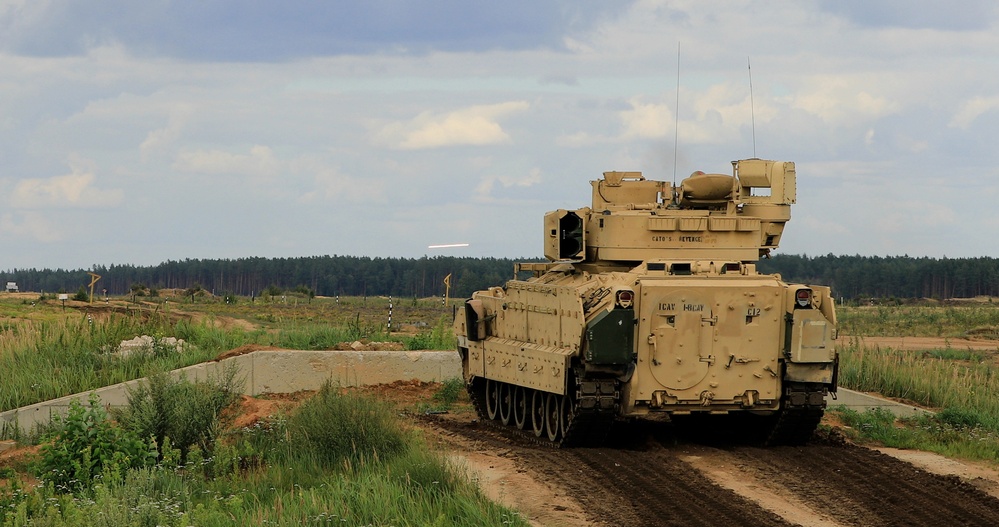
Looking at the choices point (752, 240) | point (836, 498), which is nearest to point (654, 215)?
point (752, 240)

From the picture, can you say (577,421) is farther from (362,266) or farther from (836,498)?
(362,266)

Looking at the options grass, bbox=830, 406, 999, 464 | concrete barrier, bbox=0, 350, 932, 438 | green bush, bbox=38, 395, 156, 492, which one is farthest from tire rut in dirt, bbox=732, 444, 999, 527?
green bush, bbox=38, 395, 156, 492

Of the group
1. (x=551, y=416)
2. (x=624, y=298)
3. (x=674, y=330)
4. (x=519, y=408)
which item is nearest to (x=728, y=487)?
(x=674, y=330)

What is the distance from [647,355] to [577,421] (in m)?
1.10

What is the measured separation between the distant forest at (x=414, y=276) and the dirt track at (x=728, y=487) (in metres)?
72.4

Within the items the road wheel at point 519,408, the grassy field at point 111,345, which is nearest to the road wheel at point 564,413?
the road wheel at point 519,408

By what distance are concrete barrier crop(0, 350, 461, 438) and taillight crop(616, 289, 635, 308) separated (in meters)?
6.92

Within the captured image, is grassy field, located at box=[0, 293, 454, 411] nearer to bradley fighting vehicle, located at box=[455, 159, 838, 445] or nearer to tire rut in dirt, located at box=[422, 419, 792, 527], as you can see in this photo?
bradley fighting vehicle, located at box=[455, 159, 838, 445]

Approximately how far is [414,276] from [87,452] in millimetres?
108385

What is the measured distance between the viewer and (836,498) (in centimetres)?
1273

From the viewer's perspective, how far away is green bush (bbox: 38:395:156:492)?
1417 centimetres

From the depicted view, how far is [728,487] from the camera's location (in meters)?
13.3

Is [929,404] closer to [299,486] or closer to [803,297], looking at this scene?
[803,297]

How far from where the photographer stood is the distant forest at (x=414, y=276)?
10338 cm
